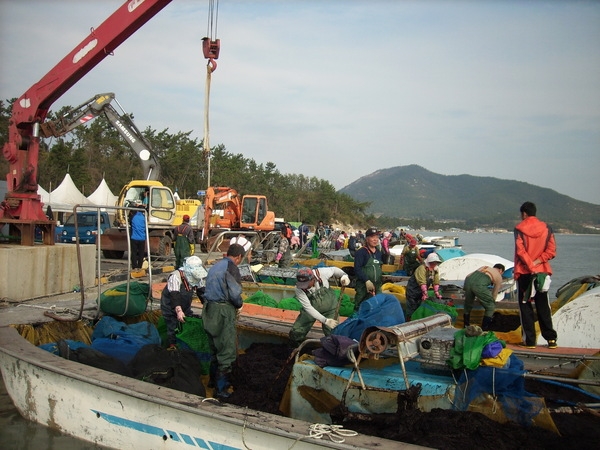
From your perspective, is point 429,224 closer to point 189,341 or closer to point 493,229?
point 493,229

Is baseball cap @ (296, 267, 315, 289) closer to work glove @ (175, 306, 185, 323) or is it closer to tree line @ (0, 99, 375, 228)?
work glove @ (175, 306, 185, 323)

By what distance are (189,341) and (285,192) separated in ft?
204

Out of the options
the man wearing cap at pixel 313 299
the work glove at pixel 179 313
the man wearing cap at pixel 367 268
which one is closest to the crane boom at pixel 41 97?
the work glove at pixel 179 313

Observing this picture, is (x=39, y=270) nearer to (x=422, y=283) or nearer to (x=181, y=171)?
(x=422, y=283)

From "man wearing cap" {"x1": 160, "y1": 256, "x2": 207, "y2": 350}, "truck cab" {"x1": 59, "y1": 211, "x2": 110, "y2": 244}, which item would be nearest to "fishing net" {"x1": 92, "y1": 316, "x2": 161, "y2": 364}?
"man wearing cap" {"x1": 160, "y1": 256, "x2": 207, "y2": 350}

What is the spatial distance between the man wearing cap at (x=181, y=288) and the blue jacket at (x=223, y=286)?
0.92 metres

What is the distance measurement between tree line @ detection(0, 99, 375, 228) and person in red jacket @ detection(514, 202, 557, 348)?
Answer: 11540 mm

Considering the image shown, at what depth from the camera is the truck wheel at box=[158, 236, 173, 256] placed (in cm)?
1797

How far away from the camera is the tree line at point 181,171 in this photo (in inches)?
1419

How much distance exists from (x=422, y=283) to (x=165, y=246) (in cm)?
1175

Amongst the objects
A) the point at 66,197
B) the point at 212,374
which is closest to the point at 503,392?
the point at 212,374

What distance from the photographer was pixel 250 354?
21.9 feet

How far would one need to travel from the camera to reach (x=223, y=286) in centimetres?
572

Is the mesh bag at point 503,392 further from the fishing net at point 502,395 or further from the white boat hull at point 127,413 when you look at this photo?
the white boat hull at point 127,413
